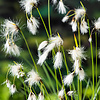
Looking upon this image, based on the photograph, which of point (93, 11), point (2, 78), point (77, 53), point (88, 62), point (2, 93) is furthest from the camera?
point (93, 11)

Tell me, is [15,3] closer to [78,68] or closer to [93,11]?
[93,11]

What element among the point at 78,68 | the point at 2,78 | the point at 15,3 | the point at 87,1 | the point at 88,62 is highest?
the point at 15,3

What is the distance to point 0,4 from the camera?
2162mm

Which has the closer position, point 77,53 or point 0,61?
point 77,53

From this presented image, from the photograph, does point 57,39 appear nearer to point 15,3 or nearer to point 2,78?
point 2,78

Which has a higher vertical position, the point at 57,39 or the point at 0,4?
the point at 0,4

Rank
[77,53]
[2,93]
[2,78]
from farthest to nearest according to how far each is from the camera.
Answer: [2,78] < [2,93] < [77,53]

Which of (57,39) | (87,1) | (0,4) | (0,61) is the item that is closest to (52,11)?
(87,1)

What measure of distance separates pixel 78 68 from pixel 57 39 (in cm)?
11

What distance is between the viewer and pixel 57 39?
26.6 inches

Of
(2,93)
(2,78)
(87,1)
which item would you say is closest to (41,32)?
(87,1)

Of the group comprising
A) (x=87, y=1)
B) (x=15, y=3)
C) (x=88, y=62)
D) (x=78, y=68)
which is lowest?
(x=88, y=62)

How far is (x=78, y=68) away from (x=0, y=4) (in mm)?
1688

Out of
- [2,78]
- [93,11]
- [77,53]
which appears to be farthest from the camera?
[93,11]
